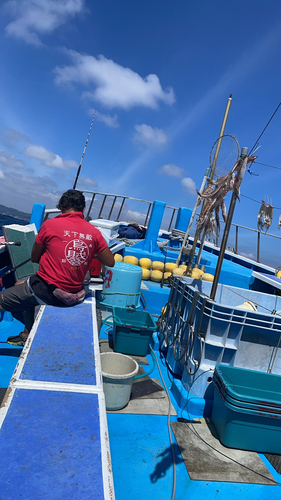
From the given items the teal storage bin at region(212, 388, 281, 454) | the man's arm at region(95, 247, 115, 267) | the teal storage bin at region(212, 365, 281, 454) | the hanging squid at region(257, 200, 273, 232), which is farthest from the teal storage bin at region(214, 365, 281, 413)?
the hanging squid at region(257, 200, 273, 232)

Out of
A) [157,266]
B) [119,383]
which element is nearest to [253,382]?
[119,383]

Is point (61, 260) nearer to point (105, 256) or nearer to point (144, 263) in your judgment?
point (105, 256)

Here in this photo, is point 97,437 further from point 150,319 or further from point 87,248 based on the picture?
point 150,319

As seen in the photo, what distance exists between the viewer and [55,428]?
1580 mm

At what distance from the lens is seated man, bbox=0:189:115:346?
3232mm

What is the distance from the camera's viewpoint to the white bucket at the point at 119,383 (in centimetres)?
Result: 351

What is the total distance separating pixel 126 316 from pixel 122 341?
2.11ft

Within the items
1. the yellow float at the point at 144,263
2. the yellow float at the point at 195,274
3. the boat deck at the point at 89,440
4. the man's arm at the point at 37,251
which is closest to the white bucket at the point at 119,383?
the boat deck at the point at 89,440

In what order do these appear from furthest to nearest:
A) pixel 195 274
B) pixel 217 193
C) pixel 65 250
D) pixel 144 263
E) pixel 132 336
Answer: pixel 144 263
pixel 195 274
pixel 217 193
pixel 132 336
pixel 65 250

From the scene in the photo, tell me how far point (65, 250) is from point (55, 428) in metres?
1.93

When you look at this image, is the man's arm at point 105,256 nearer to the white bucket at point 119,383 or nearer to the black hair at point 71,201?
the black hair at point 71,201

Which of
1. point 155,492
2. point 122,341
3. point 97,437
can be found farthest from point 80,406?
point 122,341

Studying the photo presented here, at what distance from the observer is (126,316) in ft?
18.9

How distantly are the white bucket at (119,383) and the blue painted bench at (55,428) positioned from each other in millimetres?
1284
